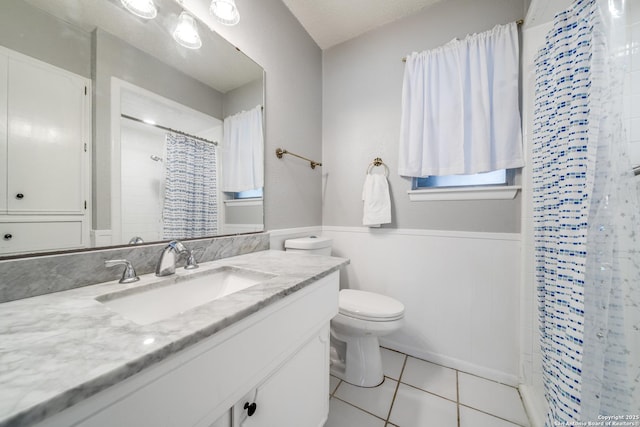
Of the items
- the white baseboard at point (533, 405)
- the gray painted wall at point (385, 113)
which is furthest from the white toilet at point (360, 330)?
the white baseboard at point (533, 405)

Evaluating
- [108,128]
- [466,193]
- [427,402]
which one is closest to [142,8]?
[108,128]

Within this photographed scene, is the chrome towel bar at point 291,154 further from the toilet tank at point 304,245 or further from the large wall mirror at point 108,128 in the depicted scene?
the toilet tank at point 304,245

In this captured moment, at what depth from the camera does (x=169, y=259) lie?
2.75ft

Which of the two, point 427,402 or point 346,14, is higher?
point 346,14

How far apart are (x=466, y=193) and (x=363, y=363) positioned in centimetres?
122

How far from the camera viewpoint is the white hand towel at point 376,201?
1.66m

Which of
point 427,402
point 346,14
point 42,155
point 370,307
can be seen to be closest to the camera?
point 42,155

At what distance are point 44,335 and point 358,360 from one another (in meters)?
1.38

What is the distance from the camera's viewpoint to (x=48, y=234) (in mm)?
670

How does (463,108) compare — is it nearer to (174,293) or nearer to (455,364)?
(455,364)

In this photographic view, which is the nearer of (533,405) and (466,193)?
(533,405)

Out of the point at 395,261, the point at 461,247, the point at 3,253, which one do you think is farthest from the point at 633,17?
the point at 3,253

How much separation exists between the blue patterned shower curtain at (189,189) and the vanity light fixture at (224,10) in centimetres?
60

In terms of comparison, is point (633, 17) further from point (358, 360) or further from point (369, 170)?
point (358, 360)
